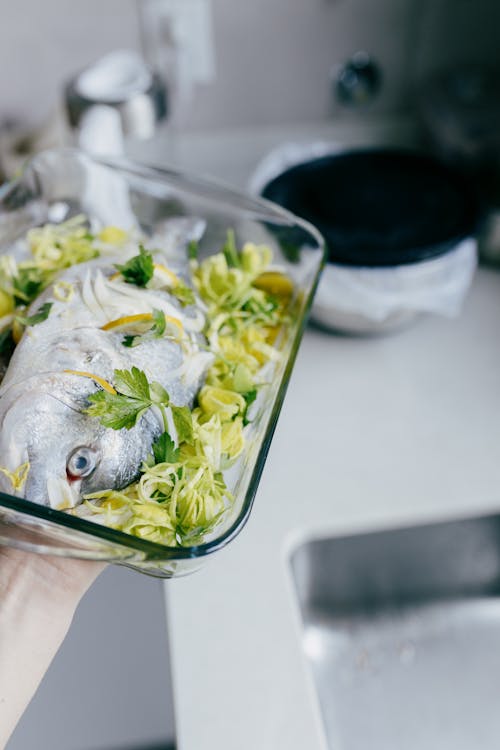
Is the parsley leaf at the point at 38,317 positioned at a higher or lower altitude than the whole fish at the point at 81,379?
higher

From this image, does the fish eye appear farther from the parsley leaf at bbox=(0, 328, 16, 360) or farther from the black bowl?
the black bowl

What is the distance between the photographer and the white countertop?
64 centimetres

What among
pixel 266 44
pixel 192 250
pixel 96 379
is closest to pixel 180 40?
pixel 266 44

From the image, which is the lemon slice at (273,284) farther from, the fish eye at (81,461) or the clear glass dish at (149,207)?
the fish eye at (81,461)

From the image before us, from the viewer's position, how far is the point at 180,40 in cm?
104

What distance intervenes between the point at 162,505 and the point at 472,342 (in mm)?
616

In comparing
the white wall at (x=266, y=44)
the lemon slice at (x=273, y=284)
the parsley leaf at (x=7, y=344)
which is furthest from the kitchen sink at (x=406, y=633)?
the white wall at (x=266, y=44)

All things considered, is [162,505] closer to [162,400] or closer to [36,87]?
[162,400]

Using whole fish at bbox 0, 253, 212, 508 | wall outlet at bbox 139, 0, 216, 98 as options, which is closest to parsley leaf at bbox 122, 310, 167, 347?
whole fish at bbox 0, 253, 212, 508

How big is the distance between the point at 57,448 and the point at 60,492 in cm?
3

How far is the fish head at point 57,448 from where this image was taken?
1.51ft

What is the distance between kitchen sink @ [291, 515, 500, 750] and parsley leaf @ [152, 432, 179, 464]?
34 centimetres

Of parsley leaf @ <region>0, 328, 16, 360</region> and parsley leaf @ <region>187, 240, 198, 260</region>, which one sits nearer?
parsley leaf @ <region>0, 328, 16, 360</region>

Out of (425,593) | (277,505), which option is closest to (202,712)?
(277,505)
